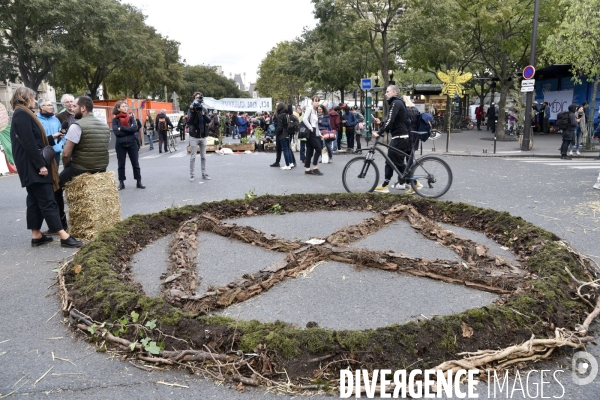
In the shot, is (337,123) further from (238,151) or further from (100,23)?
(100,23)

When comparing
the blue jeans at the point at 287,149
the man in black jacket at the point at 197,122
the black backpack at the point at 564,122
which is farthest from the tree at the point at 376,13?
the man in black jacket at the point at 197,122

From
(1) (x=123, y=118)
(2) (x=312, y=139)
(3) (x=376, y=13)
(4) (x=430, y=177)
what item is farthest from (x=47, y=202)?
(3) (x=376, y=13)

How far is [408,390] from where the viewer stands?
10.1ft

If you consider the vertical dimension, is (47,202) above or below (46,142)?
below

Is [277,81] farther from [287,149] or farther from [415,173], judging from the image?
[415,173]

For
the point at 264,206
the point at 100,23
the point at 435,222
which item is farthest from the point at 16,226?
the point at 100,23

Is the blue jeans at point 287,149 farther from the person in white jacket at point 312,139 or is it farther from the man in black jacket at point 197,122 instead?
the man in black jacket at point 197,122

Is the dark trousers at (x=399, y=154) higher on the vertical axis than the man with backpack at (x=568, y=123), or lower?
lower

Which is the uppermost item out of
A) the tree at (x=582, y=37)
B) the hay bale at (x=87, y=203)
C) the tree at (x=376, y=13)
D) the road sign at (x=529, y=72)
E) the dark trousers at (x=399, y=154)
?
the tree at (x=376, y=13)

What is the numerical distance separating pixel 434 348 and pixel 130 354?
2.17 metres

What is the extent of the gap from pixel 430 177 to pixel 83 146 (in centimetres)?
621

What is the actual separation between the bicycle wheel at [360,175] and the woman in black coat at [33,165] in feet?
17.7

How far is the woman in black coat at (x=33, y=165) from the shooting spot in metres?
6.12

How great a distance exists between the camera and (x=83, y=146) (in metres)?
6.90
